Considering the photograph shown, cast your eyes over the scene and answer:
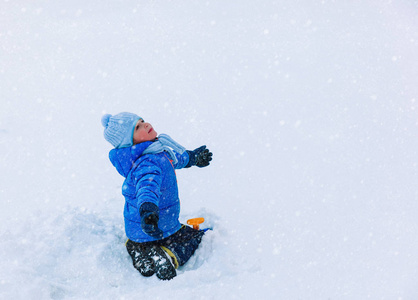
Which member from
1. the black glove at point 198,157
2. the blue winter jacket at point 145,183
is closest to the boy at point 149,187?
the blue winter jacket at point 145,183

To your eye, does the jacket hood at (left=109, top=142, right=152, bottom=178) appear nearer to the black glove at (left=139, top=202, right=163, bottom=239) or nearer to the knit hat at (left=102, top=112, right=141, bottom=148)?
the knit hat at (left=102, top=112, right=141, bottom=148)

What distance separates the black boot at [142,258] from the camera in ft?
8.93

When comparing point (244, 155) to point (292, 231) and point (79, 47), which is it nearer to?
point (292, 231)

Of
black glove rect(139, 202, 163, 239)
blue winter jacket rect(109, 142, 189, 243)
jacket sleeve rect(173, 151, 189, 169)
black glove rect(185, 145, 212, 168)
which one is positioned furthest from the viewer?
black glove rect(185, 145, 212, 168)

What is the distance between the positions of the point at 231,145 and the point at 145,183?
2.95m

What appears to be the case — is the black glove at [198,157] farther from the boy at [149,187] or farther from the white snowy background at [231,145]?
the white snowy background at [231,145]

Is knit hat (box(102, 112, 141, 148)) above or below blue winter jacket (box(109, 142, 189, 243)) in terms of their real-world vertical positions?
above

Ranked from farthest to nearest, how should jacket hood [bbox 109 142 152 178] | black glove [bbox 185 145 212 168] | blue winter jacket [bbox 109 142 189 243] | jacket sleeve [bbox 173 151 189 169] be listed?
black glove [bbox 185 145 212 168], jacket sleeve [bbox 173 151 189 169], jacket hood [bbox 109 142 152 178], blue winter jacket [bbox 109 142 189 243]

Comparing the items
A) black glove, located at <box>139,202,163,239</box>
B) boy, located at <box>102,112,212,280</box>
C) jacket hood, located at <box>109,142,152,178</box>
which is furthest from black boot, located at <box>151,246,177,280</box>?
jacket hood, located at <box>109,142,152,178</box>

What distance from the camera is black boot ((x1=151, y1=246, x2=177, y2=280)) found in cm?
266

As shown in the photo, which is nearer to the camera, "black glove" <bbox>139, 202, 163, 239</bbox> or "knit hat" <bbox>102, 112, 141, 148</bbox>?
"black glove" <bbox>139, 202, 163, 239</bbox>

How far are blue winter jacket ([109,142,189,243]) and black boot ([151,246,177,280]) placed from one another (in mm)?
163

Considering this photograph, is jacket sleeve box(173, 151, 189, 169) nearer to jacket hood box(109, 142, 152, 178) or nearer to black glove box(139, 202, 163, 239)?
jacket hood box(109, 142, 152, 178)

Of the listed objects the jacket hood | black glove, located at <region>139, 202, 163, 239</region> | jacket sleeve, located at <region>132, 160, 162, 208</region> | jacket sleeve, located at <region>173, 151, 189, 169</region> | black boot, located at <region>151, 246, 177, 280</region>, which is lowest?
black boot, located at <region>151, 246, 177, 280</region>
